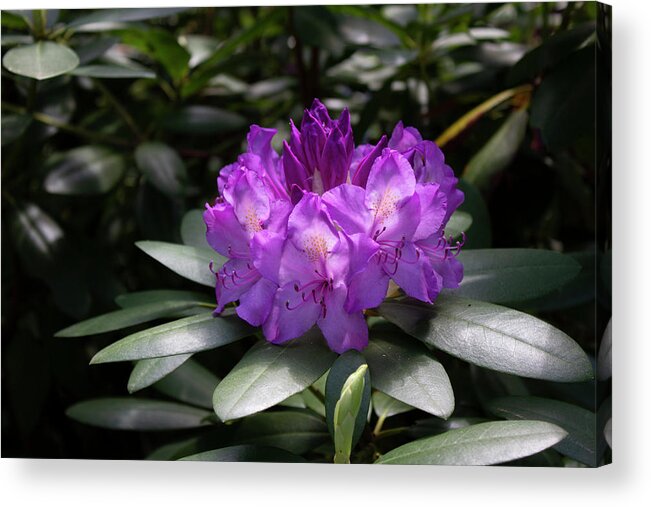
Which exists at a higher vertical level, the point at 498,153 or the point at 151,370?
the point at 498,153

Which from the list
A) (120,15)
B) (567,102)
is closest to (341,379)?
(567,102)

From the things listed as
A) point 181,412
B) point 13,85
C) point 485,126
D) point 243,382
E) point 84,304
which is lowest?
point 181,412

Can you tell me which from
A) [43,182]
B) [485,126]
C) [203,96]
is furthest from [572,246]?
[43,182]

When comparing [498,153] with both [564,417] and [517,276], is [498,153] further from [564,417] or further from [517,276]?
[564,417]

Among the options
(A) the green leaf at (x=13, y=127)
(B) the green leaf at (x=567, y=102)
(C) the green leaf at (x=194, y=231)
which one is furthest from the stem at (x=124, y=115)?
(B) the green leaf at (x=567, y=102)

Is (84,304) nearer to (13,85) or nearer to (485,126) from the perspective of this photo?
(13,85)

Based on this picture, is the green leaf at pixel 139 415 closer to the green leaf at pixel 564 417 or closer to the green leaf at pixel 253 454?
the green leaf at pixel 253 454
